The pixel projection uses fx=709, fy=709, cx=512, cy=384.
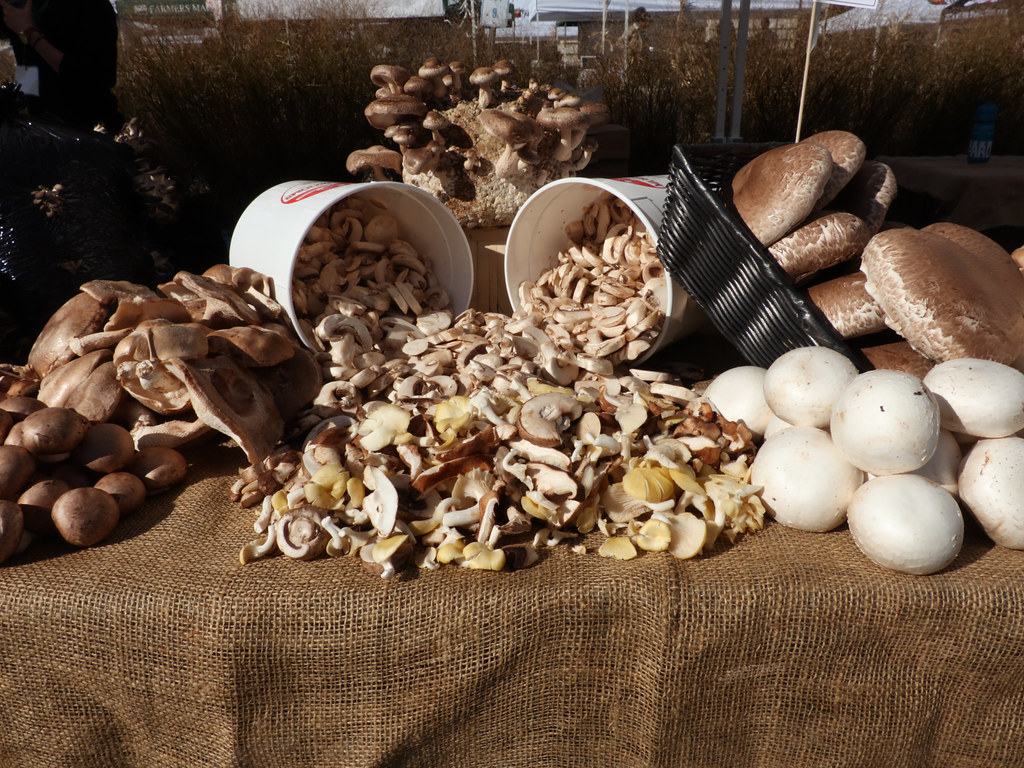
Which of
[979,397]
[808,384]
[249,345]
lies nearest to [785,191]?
[808,384]

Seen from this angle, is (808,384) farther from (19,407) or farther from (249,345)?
(19,407)

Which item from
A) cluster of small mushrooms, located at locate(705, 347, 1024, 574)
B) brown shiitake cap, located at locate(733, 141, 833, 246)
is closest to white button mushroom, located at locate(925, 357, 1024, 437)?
cluster of small mushrooms, located at locate(705, 347, 1024, 574)

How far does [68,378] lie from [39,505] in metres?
0.36

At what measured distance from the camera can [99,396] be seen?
161 centimetres

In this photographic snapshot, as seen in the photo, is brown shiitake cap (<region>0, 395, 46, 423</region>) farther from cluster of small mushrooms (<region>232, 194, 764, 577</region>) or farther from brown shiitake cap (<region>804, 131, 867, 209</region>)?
brown shiitake cap (<region>804, 131, 867, 209</region>)

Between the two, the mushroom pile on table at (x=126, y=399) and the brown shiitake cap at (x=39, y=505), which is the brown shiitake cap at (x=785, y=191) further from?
the brown shiitake cap at (x=39, y=505)

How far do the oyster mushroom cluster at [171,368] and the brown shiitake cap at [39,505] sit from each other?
0.64 feet

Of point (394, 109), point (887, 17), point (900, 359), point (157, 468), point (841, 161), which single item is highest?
point (887, 17)

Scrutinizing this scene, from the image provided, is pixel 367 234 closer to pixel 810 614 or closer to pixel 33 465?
pixel 33 465

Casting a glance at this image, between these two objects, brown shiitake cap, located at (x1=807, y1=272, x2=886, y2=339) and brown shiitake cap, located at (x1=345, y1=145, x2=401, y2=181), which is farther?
brown shiitake cap, located at (x1=345, y1=145, x2=401, y2=181)

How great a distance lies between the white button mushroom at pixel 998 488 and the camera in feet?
4.24

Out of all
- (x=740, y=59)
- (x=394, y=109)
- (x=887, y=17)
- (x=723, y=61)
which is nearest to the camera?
(x=394, y=109)

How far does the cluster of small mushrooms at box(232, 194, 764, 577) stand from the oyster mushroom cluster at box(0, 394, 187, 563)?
0.70 feet

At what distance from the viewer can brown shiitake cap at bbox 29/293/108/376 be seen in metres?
1.80
